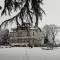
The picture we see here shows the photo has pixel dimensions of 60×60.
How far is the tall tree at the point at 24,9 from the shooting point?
4.46ft

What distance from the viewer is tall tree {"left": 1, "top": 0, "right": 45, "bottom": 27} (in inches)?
53.5

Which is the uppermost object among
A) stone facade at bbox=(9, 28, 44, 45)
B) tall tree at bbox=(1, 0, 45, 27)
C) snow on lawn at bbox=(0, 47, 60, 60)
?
tall tree at bbox=(1, 0, 45, 27)

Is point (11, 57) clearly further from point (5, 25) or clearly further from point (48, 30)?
→ point (48, 30)

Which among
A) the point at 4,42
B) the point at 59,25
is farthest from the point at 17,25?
the point at 59,25

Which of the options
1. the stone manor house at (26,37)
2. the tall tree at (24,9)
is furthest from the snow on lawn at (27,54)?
the tall tree at (24,9)

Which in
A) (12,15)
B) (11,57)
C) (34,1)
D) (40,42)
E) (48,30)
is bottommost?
(11,57)

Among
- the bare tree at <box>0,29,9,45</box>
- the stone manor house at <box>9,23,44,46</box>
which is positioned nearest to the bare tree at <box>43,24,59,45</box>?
the stone manor house at <box>9,23,44,46</box>

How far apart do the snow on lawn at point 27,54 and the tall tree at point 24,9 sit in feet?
0.89

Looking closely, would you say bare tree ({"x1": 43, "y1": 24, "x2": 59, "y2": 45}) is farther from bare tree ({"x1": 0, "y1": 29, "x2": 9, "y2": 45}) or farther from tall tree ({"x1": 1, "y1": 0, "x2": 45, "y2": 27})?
bare tree ({"x1": 0, "y1": 29, "x2": 9, "y2": 45})

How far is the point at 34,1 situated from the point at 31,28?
0.29 metres

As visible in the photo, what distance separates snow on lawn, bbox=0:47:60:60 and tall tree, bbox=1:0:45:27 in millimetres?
272

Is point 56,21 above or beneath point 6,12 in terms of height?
beneath

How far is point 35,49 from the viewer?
4.28 feet

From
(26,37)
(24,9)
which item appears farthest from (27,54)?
(24,9)
